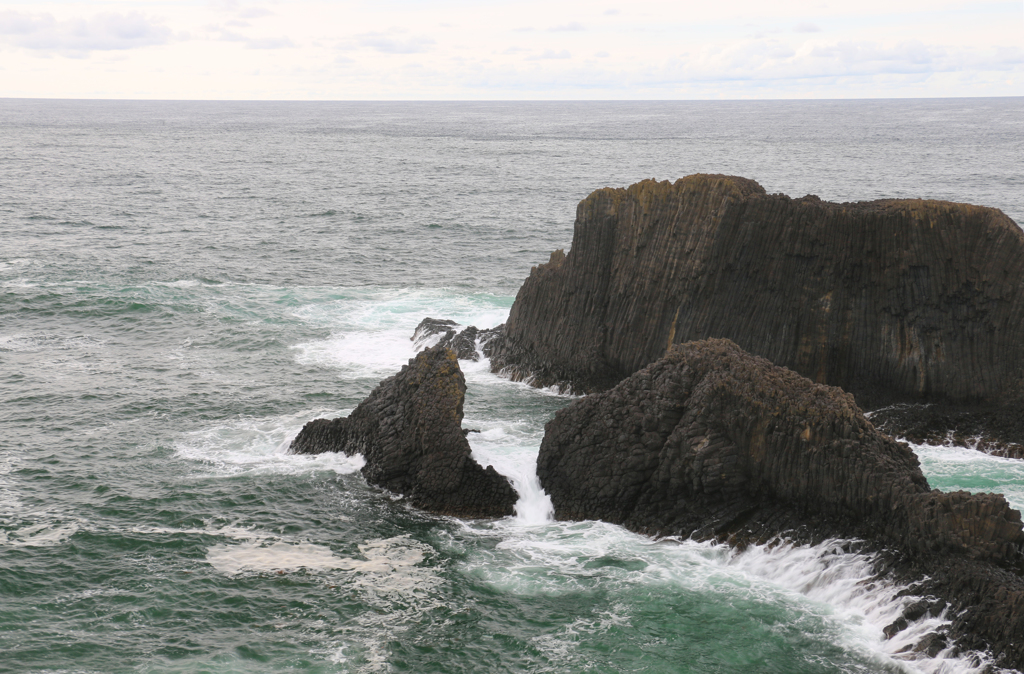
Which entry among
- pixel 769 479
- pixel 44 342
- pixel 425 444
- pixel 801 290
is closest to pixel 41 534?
pixel 425 444

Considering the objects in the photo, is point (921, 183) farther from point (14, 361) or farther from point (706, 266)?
point (14, 361)

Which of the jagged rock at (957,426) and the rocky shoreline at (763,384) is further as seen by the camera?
the jagged rock at (957,426)

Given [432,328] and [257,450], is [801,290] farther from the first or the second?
A: [257,450]

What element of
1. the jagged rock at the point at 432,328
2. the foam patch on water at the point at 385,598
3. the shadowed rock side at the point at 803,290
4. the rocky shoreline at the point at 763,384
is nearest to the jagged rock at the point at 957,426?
the rocky shoreline at the point at 763,384

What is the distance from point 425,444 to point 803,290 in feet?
39.7

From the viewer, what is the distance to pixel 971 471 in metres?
22.5

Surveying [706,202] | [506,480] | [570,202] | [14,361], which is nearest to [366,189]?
[570,202]

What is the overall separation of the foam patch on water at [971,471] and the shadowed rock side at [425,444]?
1035 cm

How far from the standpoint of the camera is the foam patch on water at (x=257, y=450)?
23.1 meters

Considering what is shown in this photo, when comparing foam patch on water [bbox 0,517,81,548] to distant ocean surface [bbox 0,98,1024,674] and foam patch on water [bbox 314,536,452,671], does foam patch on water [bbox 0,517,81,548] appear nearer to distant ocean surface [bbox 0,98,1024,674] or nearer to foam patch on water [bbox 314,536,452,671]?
distant ocean surface [bbox 0,98,1024,674]

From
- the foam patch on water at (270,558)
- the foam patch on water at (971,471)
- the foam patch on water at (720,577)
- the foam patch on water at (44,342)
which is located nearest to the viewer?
the foam patch on water at (720,577)

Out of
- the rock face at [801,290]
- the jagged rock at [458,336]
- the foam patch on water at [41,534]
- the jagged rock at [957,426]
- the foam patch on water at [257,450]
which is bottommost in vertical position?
the foam patch on water at [41,534]

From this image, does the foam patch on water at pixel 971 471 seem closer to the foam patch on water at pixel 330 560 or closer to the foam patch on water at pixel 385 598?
the foam patch on water at pixel 385 598

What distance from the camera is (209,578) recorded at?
17984mm
